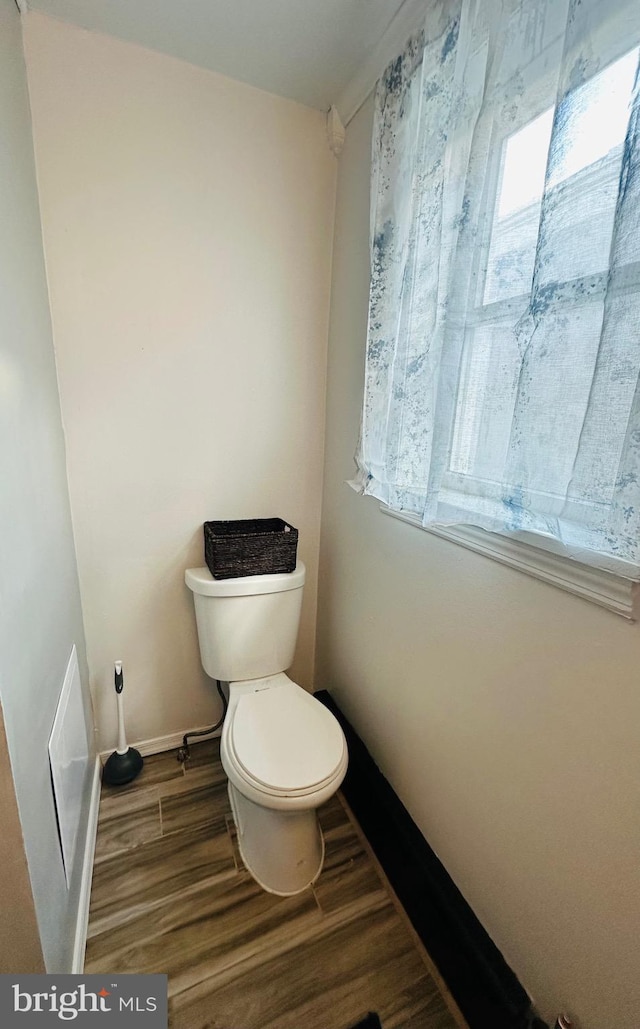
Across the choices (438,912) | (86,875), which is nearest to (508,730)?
(438,912)

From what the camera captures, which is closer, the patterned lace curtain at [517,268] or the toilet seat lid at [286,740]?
the patterned lace curtain at [517,268]

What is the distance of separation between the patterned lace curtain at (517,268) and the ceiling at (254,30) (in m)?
0.20

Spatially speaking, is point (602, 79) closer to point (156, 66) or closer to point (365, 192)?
point (365, 192)

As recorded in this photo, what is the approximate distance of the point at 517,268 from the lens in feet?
2.33

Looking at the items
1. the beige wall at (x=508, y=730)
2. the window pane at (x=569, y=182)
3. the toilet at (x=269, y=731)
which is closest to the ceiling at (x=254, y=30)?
the beige wall at (x=508, y=730)

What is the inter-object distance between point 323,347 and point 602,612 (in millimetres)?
1256

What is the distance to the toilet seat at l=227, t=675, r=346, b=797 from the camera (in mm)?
997

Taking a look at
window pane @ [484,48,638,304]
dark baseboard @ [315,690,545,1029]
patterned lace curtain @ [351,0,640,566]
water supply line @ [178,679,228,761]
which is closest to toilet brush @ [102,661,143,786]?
water supply line @ [178,679,228,761]

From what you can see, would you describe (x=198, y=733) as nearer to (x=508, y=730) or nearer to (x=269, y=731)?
(x=269, y=731)

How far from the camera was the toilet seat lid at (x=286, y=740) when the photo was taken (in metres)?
1.01

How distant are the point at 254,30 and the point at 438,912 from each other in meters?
A: 2.34

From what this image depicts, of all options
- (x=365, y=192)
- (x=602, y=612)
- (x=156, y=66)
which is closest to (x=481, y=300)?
(x=602, y=612)

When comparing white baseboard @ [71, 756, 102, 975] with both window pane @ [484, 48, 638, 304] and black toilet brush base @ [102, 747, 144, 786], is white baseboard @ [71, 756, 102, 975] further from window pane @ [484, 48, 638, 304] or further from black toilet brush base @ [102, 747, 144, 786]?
window pane @ [484, 48, 638, 304]

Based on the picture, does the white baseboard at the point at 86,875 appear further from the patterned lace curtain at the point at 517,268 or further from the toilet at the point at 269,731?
the patterned lace curtain at the point at 517,268
